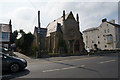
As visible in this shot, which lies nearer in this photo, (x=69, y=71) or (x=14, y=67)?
(x=69, y=71)

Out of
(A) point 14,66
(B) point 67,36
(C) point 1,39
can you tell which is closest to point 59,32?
(B) point 67,36

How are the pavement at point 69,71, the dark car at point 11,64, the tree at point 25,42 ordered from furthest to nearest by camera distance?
the tree at point 25,42 → the dark car at point 11,64 → the pavement at point 69,71

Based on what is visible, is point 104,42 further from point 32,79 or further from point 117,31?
point 32,79

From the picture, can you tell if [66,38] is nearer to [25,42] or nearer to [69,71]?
[25,42]

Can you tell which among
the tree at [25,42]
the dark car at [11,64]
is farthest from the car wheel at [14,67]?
the tree at [25,42]

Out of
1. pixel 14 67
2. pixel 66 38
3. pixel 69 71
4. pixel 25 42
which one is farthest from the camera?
pixel 66 38

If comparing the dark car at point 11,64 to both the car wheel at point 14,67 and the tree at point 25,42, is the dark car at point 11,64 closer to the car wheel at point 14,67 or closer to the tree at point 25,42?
the car wheel at point 14,67

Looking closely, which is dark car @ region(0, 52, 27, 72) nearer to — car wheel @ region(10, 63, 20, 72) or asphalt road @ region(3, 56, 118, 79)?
car wheel @ region(10, 63, 20, 72)

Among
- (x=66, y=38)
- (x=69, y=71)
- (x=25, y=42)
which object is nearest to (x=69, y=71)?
(x=69, y=71)

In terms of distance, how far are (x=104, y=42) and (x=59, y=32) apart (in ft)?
84.9

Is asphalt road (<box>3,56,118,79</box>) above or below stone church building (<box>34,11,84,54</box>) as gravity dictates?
below

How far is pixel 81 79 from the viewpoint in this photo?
490 centimetres

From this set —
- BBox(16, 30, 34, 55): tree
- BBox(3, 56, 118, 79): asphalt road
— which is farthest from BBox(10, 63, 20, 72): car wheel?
BBox(16, 30, 34, 55): tree

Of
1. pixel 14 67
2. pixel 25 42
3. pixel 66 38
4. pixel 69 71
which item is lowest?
pixel 69 71
